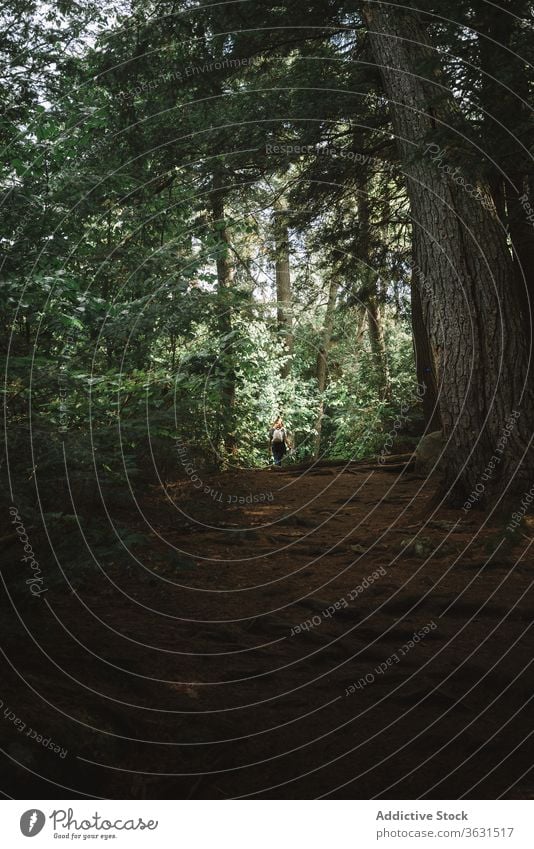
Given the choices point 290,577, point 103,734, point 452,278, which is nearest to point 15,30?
point 452,278

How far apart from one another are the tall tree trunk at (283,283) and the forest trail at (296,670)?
21.1 ft

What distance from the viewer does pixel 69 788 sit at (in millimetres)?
3297

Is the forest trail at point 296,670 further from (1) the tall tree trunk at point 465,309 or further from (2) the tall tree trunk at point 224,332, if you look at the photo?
(2) the tall tree trunk at point 224,332

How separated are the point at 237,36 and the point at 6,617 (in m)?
9.66

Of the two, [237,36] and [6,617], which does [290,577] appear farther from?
[237,36]

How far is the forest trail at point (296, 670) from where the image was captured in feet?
11.7

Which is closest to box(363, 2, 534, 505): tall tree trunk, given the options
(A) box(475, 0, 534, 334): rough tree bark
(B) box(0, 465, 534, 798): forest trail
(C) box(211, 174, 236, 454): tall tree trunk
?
(B) box(0, 465, 534, 798): forest trail

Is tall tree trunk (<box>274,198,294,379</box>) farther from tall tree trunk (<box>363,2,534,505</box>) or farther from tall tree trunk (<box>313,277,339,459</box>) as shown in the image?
tall tree trunk (<box>363,2,534,505</box>)

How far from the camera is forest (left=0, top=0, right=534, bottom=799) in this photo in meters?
3.98

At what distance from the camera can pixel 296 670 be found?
16.5 ft

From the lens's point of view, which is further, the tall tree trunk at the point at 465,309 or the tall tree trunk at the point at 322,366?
the tall tree trunk at the point at 322,366

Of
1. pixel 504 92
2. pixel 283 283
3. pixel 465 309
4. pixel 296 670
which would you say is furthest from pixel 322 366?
pixel 296 670

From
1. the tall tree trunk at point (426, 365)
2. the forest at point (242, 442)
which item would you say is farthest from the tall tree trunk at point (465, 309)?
the tall tree trunk at point (426, 365)

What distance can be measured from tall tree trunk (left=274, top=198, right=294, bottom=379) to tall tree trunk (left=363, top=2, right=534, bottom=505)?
4.13 metres
